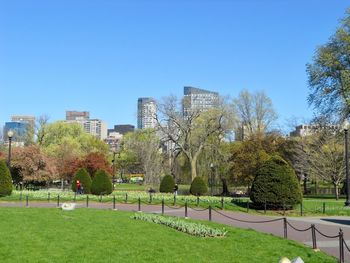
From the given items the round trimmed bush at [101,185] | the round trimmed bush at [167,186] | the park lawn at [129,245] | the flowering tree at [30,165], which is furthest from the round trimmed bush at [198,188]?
the park lawn at [129,245]

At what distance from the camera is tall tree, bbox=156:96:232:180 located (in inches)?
2151

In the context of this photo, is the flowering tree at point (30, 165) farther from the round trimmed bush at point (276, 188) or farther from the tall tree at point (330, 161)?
the round trimmed bush at point (276, 188)

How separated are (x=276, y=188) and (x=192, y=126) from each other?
30.7 m

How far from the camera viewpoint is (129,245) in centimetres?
1250

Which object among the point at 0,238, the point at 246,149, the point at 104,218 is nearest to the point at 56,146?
the point at 246,149

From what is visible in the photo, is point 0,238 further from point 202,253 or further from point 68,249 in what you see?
point 202,253

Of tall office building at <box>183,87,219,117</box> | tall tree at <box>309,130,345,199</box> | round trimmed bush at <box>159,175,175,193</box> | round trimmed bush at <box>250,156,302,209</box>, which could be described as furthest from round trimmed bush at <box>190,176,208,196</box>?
round trimmed bush at <box>250,156,302,209</box>

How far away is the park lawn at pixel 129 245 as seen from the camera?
10938mm

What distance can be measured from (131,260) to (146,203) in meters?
20.6

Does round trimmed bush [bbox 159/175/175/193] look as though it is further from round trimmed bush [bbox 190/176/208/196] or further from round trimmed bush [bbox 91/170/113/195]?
round trimmed bush [bbox 91/170/113/195]

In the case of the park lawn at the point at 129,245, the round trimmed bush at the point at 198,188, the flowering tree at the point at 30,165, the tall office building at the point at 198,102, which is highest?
the tall office building at the point at 198,102

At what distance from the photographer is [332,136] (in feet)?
173

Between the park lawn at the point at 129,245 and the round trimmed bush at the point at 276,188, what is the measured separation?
942 centimetres

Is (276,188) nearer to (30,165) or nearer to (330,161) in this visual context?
(330,161)
